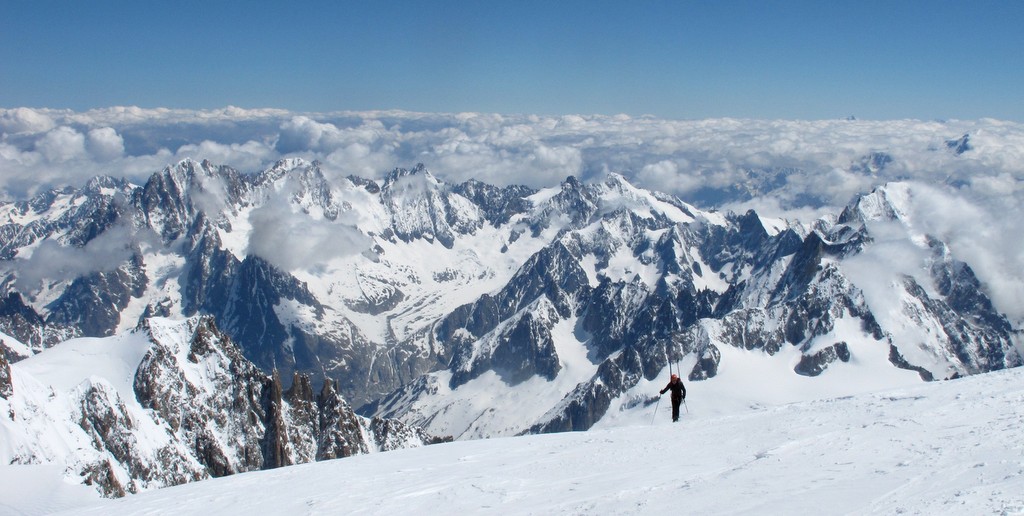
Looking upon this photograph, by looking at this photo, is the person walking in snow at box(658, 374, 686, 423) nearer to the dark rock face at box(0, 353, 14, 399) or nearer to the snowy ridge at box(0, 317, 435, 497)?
the snowy ridge at box(0, 317, 435, 497)

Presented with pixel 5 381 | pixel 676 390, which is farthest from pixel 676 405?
pixel 5 381

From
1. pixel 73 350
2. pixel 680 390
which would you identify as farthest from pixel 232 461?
pixel 680 390

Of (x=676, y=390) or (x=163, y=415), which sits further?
(x=163, y=415)

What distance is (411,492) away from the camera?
93.9 feet

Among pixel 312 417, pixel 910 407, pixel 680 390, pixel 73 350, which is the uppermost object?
pixel 910 407

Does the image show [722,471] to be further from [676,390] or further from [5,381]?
[5,381]

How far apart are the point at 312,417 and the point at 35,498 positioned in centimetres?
10743

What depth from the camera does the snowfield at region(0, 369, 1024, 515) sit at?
21906mm

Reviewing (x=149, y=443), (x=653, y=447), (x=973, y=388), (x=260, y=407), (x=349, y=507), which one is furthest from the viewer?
(x=260, y=407)

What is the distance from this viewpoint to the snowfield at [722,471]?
2191 cm

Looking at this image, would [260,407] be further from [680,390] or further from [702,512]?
[702,512]

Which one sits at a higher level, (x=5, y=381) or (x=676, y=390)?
(x=676, y=390)

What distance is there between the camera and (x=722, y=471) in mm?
26672

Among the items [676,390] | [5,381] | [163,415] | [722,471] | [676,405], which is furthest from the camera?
[163,415]
